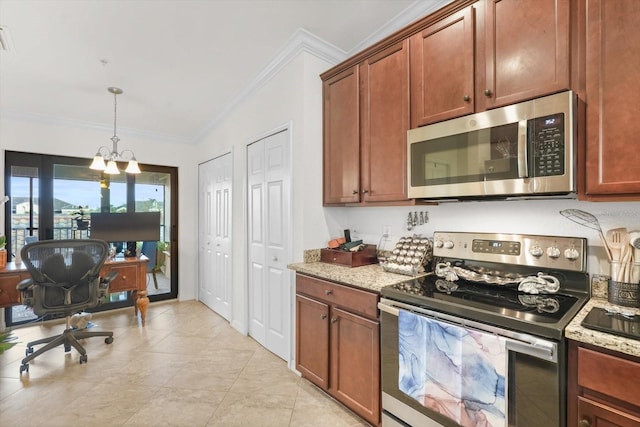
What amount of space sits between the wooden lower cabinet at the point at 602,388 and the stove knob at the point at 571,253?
0.56 meters

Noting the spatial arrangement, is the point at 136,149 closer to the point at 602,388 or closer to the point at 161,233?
the point at 161,233

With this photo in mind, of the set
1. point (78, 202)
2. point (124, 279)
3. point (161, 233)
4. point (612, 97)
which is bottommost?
point (124, 279)

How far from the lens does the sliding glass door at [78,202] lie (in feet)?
12.1

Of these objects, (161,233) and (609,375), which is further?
(161,233)

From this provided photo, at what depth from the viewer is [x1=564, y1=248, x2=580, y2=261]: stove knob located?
144 centimetres

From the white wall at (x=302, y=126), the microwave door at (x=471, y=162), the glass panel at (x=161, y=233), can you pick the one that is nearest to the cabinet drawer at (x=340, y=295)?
the white wall at (x=302, y=126)

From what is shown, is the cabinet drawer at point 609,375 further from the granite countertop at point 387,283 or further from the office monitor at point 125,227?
the office monitor at point 125,227

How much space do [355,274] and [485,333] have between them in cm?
86

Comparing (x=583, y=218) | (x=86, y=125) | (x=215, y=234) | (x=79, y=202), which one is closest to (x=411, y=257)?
(x=583, y=218)

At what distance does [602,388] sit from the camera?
999 millimetres

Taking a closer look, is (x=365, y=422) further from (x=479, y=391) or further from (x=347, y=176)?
(x=347, y=176)

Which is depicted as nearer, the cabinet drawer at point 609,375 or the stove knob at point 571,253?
the cabinet drawer at point 609,375

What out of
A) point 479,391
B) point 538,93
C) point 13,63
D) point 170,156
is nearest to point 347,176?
point 538,93

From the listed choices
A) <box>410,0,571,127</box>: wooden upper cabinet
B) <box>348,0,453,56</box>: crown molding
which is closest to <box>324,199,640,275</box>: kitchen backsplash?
<box>410,0,571,127</box>: wooden upper cabinet
